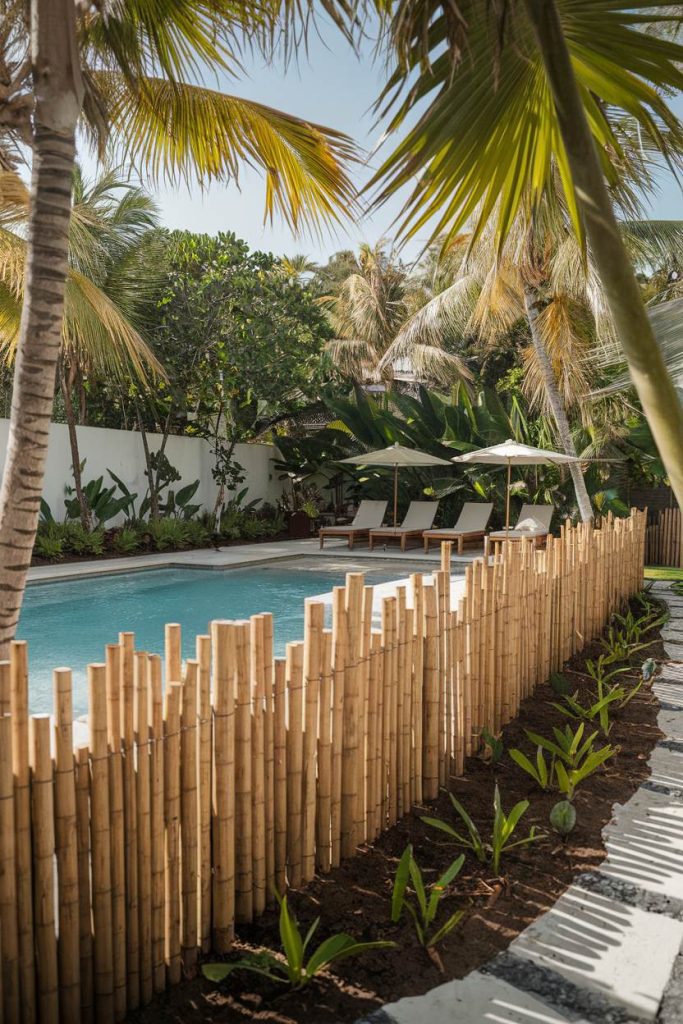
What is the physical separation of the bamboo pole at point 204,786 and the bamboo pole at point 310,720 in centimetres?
43

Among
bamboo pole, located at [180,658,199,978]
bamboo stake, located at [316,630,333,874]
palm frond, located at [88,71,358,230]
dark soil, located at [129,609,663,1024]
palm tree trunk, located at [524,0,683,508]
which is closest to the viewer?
palm tree trunk, located at [524,0,683,508]

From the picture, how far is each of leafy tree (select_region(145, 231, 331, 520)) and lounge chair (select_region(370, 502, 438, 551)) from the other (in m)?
3.29

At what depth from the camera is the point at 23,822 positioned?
2.01 meters

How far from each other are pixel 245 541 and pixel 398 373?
15.1 metres

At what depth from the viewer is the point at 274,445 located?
2030cm

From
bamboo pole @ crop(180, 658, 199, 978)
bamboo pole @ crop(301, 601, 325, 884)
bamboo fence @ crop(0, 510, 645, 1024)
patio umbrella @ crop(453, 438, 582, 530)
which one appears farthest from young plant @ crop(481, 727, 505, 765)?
patio umbrella @ crop(453, 438, 582, 530)

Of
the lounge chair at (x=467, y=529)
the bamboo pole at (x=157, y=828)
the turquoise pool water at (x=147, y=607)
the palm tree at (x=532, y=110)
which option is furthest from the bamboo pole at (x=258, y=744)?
the lounge chair at (x=467, y=529)

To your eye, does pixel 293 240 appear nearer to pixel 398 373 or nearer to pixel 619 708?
pixel 619 708

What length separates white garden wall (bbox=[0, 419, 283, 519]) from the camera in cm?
1455

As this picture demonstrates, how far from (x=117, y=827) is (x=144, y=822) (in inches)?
3.3

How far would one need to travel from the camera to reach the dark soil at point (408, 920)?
7.27ft

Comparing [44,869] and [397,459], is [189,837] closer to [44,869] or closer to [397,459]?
[44,869]

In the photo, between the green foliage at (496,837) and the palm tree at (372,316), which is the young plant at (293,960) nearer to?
the green foliage at (496,837)

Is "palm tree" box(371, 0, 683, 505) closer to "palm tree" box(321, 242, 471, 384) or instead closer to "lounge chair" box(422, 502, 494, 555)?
"lounge chair" box(422, 502, 494, 555)
